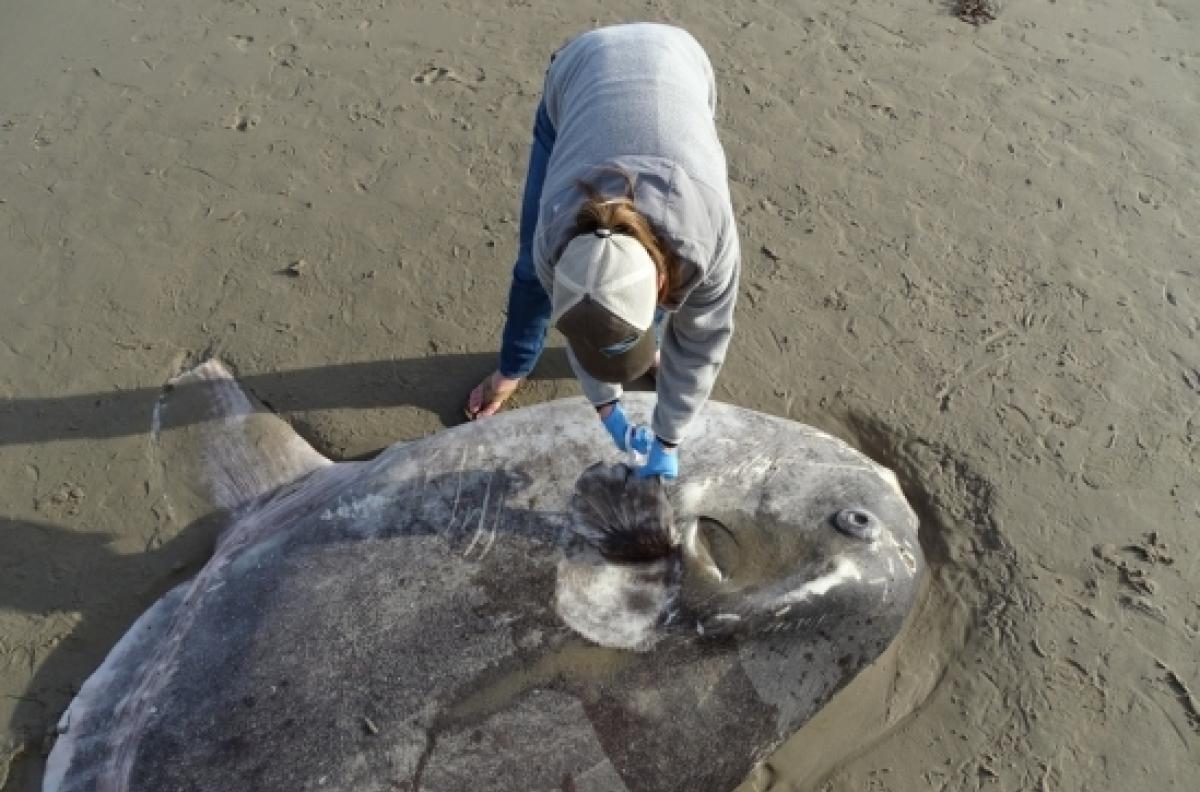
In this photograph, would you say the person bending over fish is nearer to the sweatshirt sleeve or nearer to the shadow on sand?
the sweatshirt sleeve

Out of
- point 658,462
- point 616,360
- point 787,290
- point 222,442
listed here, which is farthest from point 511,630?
point 787,290

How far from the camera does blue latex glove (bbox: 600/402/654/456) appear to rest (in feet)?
11.6

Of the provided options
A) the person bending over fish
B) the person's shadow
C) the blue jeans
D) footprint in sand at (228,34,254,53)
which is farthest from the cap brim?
footprint in sand at (228,34,254,53)

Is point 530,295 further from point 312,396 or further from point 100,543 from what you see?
point 100,543

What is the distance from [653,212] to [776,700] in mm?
1964

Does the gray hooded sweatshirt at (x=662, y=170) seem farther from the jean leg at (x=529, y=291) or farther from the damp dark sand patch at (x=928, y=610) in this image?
the damp dark sand patch at (x=928, y=610)

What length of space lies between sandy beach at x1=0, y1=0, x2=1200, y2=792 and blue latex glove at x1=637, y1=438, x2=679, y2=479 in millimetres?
1448

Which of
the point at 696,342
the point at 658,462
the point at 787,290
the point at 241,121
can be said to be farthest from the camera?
the point at 241,121

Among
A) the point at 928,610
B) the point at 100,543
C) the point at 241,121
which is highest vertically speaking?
the point at 241,121

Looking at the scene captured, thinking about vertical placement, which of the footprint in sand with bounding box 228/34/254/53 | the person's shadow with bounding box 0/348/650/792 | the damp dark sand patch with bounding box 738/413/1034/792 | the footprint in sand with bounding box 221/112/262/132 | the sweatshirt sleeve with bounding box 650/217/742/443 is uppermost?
the sweatshirt sleeve with bounding box 650/217/742/443

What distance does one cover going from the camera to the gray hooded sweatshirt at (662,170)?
8.42ft

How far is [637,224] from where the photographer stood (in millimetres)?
2396

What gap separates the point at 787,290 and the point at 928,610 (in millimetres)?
2027

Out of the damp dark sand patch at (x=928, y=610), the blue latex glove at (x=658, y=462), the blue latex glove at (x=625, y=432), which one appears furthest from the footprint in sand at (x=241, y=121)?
the damp dark sand patch at (x=928, y=610)
